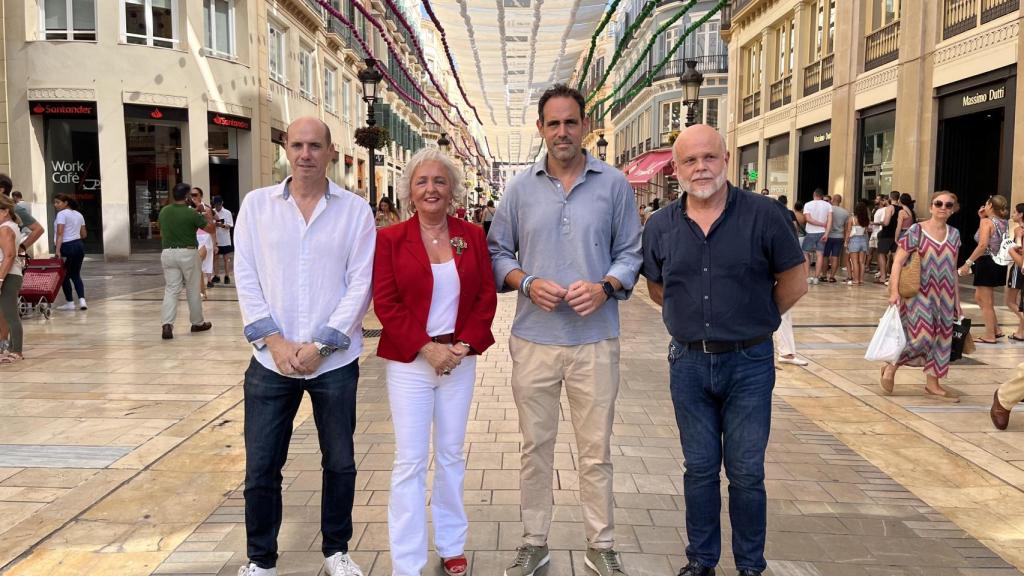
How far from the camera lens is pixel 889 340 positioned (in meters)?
6.50

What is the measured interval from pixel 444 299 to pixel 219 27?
23.7 meters

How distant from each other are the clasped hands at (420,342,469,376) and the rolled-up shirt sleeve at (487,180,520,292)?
17.1 inches

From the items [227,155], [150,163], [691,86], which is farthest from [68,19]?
[691,86]

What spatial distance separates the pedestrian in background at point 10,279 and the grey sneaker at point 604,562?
6.97 m

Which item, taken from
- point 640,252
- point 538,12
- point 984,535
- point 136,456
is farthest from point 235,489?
point 538,12

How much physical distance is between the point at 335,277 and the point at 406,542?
1120mm

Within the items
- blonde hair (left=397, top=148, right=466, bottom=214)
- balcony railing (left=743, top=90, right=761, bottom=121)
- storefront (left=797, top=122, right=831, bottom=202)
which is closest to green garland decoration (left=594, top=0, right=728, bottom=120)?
storefront (left=797, top=122, right=831, bottom=202)

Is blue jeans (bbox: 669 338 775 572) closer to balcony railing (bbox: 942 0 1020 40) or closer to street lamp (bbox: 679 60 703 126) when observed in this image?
street lamp (bbox: 679 60 703 126)

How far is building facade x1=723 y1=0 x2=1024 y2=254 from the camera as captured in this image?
1438 cm

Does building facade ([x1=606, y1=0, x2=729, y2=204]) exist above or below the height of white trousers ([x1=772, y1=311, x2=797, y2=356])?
above

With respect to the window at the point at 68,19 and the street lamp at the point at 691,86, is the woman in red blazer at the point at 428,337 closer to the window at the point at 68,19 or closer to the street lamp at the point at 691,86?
the street lamp at the point at 691,86

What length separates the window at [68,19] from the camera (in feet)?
69.0

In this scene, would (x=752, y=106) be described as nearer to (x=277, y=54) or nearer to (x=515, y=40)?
(x=515, y=40)

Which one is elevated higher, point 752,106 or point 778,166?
point 752,106
